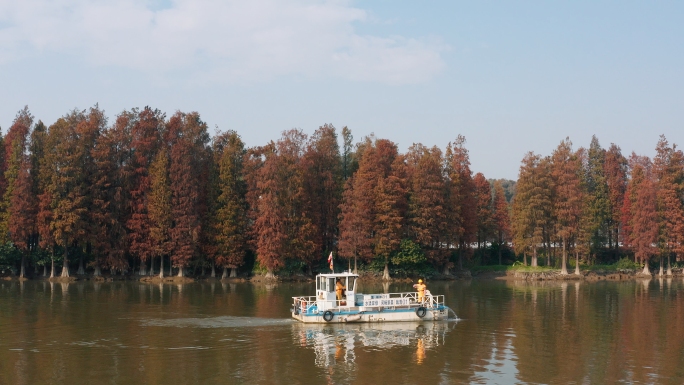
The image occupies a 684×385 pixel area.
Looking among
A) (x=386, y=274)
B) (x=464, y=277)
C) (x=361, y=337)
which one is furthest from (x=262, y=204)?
(x=361, y=337)

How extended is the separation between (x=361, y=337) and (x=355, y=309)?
470cm

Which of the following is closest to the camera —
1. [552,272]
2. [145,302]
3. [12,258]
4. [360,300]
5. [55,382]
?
[55,382]

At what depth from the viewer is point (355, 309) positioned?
38.7m

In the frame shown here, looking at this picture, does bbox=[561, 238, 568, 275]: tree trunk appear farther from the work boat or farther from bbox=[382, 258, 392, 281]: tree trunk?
the work boat

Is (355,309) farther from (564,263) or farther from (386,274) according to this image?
(564,263)

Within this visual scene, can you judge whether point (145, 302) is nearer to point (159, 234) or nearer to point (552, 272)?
point (159, 234)

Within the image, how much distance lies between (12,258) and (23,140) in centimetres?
1328

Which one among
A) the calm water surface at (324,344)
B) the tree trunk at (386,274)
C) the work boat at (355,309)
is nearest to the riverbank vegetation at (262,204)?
the tree trunk at (386,274)

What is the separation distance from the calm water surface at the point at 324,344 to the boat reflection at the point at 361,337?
6 centimetres

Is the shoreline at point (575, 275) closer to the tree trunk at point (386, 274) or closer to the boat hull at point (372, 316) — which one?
the tree trunk at point (386, 274)

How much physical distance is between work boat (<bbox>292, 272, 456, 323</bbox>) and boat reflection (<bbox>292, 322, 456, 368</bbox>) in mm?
478

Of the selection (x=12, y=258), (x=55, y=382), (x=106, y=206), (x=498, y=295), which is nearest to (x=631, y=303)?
(x=498, y=295)

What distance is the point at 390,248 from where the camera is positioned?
7819 cm

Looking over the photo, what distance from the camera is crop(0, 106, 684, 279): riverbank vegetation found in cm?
7506
